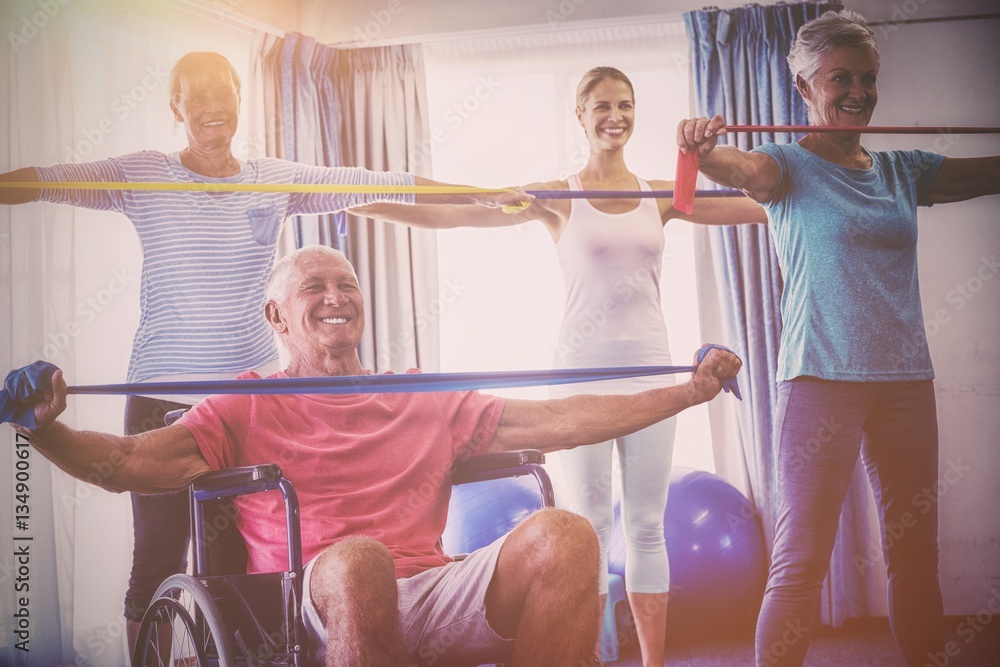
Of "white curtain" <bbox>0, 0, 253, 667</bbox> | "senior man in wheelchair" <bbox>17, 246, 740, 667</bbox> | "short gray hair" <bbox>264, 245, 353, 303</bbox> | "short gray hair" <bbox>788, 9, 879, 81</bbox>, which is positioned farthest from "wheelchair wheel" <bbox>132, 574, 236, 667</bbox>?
"short gray hair" <bbox>788, 9, 879, 81</bbox>

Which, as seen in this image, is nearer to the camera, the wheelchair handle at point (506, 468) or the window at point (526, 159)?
the wheelchair handle at point (506, 468)

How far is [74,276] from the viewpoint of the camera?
2.69 meters

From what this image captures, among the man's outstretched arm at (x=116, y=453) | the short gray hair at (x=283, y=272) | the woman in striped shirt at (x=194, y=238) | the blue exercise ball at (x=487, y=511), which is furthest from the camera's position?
the blue exercise ball at (x=487, y=511)

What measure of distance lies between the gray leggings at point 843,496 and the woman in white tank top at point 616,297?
469 mm

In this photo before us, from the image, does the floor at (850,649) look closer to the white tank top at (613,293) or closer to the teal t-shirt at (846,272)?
the white tank top at (613,293)

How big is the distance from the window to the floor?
82 cm

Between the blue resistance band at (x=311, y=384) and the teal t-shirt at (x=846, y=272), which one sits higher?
the teal t-shirt at (x=846, y=272)

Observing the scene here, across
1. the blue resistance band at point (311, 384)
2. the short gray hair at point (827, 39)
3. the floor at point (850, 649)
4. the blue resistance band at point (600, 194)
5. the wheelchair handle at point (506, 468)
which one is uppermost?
the short gray hair at point (827, 39)

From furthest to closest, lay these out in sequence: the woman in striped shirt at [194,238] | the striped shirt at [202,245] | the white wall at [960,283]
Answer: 1. the white wall at [960,283]
2. the striped shirt at [202,245]
3. the woman in striped shirt at [194,238]

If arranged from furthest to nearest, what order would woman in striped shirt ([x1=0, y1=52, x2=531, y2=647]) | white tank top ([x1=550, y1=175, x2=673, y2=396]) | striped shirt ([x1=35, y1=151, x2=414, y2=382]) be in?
white tank top ([x1=550, y1=175, x2=673, y2=396]), striped shirt ([x1=35, y1=151, x2=414, y2=382]), woman in striped shirt ([x1=0, y1=52, x2=531, y2=647])

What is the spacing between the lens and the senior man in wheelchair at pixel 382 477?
1.43 m

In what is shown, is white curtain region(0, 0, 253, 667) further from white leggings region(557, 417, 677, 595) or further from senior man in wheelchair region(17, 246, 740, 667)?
white leggings region(557, 417, 677, 595)

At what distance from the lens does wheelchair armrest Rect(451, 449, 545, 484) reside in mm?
1712

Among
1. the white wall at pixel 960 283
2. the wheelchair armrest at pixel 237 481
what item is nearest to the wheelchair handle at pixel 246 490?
the wheelchair armrest at pixel 237 481
